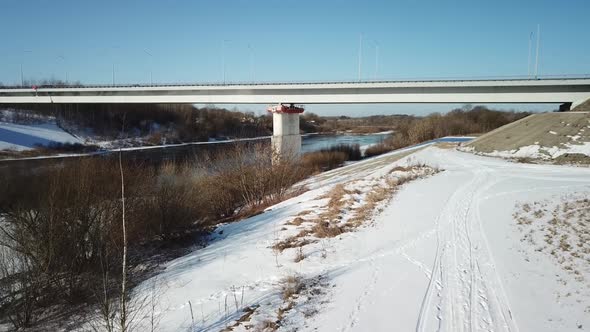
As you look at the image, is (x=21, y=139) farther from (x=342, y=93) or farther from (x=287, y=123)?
(x=342, y=93)

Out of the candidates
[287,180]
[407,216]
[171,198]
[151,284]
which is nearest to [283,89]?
[287,180]

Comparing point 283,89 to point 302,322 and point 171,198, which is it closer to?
point 171,198

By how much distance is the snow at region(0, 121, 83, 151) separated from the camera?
49.9 metres

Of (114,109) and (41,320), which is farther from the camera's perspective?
(114,109)

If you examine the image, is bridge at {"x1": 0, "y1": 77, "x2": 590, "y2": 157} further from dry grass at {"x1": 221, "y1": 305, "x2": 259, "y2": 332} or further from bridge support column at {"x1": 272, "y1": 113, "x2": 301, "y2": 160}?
dry grass at {"x1": 221, "y1": 305, "x2": 259, "y2": 332}

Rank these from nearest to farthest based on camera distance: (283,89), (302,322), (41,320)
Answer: (302,322) < (41,320) < (283,89)

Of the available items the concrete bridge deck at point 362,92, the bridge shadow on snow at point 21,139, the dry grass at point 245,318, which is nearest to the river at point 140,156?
the concrete bridge deck at point 362,92

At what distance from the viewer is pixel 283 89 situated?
117ft

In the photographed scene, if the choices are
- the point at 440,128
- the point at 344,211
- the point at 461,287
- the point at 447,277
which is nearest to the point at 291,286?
the point at 447,277

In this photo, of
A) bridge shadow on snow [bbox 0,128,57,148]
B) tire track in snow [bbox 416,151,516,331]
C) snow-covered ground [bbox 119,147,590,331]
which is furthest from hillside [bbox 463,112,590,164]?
bridge shadow on snow [bbox 0,128,57,148]

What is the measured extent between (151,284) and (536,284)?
8.65 meters

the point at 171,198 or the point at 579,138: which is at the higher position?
the point at 579,138

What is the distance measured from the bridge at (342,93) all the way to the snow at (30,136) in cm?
1149

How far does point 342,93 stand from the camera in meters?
33.7
